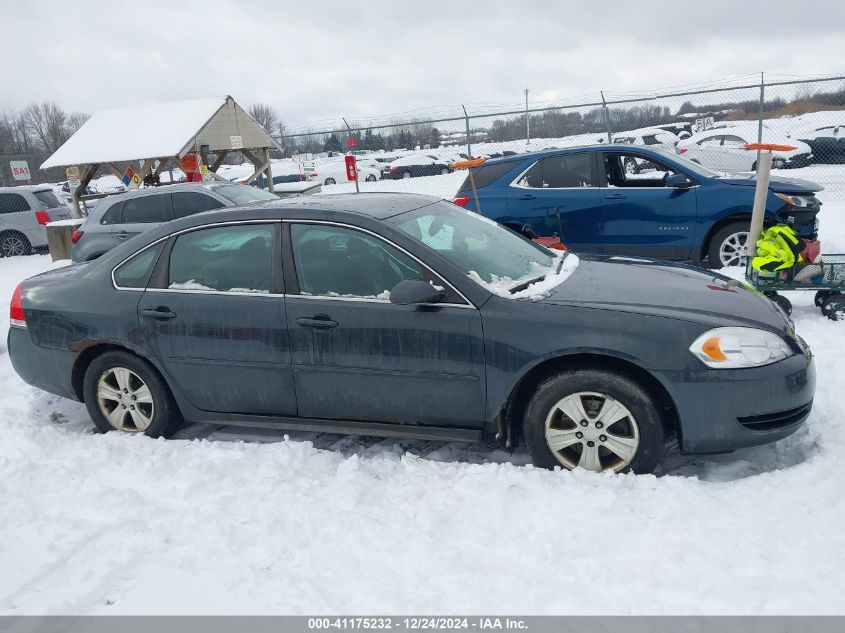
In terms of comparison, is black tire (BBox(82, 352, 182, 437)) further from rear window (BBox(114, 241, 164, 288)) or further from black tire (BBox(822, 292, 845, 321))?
black tire (BBox(822, 292, 845, 321))

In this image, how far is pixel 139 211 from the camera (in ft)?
34.8

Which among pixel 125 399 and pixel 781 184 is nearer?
pixel 125 399

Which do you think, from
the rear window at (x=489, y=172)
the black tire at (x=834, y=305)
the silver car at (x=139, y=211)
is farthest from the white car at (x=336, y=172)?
the black tire at (x=834, y=305)

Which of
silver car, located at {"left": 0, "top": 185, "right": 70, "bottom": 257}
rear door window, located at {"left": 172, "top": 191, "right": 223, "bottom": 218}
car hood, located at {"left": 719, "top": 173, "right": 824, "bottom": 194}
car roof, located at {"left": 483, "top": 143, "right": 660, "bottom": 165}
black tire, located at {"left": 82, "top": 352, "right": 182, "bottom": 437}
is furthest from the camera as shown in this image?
silver car, located at {"left": 0, "top": 185, "right": 70, "bottom": 257}

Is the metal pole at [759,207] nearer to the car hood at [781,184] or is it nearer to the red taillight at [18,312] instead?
the car hood at [781,184]

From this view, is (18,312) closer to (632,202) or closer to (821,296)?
(632,202)

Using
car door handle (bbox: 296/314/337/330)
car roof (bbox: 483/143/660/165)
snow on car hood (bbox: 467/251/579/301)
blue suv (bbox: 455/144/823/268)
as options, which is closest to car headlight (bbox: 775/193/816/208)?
blue suv (bbox: 455/144/823/268)

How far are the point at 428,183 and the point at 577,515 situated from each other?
74.0 feet

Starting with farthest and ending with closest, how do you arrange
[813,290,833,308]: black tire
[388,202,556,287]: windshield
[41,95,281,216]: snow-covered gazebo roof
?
[41,95,281,216]: snow-covered gazebo roof → [813,290,833,308]: black tire → [388,202,556,287]: windshield

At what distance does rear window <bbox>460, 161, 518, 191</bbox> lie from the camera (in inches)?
343

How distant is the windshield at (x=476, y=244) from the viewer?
4039mm

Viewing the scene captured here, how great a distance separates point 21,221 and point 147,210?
21.5 ft

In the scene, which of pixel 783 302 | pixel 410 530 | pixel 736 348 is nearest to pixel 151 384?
pixel 410 530

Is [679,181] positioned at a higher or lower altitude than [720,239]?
higher
